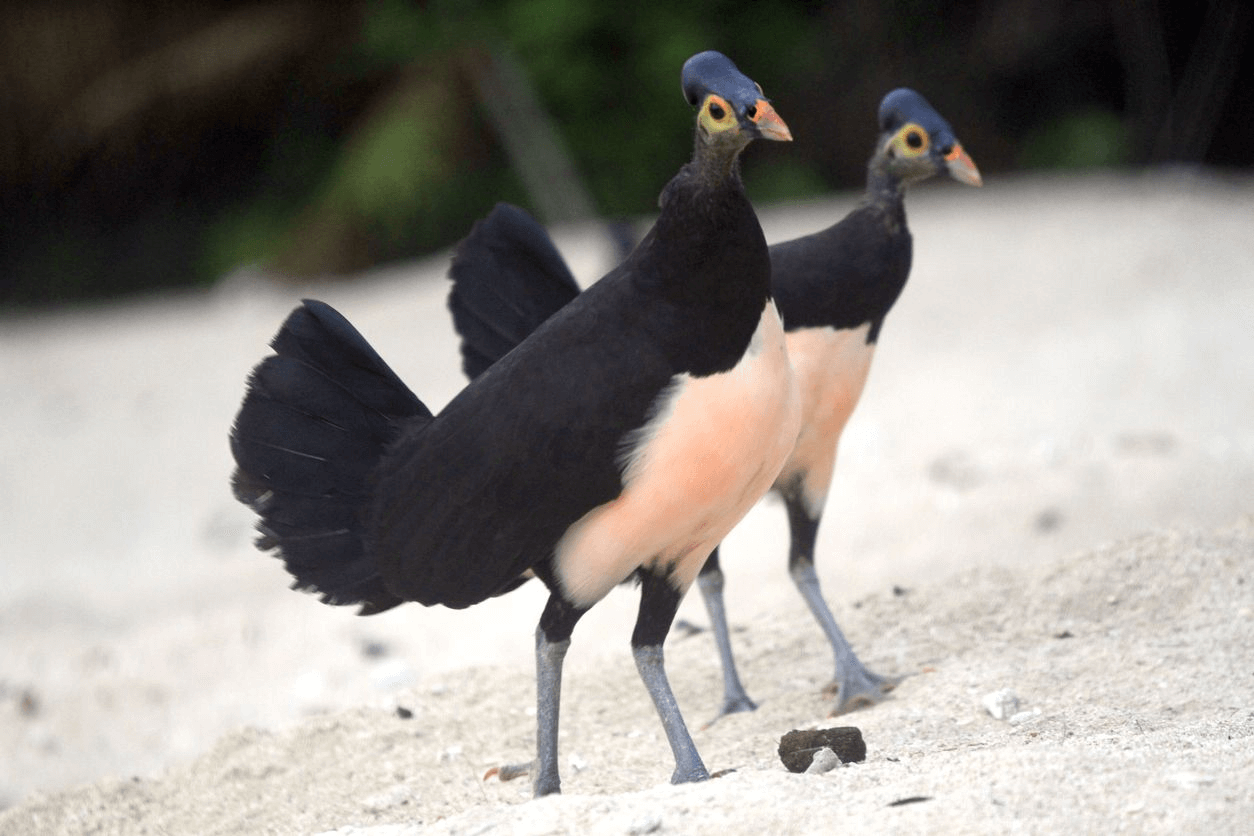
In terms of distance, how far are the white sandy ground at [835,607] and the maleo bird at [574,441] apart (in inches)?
19.5

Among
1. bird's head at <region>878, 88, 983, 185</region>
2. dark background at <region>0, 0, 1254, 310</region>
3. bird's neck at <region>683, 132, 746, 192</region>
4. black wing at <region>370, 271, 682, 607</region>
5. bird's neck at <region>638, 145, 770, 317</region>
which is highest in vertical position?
dark background at <region>0, 0, 1254, 310</region>

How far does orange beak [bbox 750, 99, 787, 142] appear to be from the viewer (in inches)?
108

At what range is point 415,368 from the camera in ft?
28.8

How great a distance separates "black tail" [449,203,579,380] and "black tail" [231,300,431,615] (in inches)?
20.3

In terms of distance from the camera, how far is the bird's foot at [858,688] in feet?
12.6

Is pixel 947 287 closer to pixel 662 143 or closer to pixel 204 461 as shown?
pixel 662 143

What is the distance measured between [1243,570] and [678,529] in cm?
217

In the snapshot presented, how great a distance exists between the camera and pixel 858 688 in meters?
3.88

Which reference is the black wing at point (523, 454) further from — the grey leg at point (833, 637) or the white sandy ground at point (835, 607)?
the grey leg at point (833, 637)

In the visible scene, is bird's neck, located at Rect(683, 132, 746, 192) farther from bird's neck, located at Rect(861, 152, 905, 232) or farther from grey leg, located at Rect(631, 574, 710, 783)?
bird's neck, located at Rect(861, 152, 905, 232)

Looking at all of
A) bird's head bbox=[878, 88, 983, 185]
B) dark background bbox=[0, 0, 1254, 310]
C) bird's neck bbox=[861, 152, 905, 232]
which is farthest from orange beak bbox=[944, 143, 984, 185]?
dark background bbox=[0, 0, 1254, 310]

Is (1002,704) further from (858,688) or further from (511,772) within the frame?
(511,772)

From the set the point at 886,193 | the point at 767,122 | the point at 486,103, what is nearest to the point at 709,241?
the point at 767,122

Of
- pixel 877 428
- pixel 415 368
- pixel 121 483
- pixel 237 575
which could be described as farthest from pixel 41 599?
pixel 877 428
